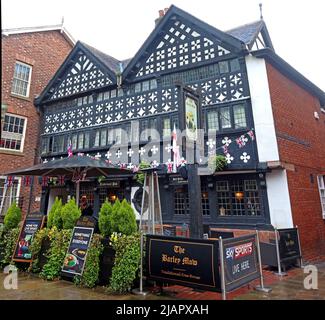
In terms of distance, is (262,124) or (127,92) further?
(127,92)

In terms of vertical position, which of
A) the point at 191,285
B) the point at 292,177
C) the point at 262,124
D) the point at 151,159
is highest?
the point at 262,124

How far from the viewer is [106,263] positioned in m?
5.57

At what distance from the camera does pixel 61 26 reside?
17.0 m

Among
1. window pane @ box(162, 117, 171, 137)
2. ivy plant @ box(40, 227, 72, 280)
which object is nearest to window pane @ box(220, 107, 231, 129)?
window pane @ box(162, 117, 171, 137)

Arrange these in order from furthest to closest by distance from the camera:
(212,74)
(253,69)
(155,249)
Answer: (212,74) < (253,69) < (155,249)

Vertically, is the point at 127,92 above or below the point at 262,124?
above

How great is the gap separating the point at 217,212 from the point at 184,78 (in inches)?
229

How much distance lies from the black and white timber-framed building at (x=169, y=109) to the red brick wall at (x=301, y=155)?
101cm

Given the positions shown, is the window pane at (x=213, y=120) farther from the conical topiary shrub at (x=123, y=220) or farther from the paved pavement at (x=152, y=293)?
the paved pavement at (x=152, y=293)

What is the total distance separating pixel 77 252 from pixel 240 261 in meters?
3.59

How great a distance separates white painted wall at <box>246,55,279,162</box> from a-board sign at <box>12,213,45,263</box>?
7.27 meters
